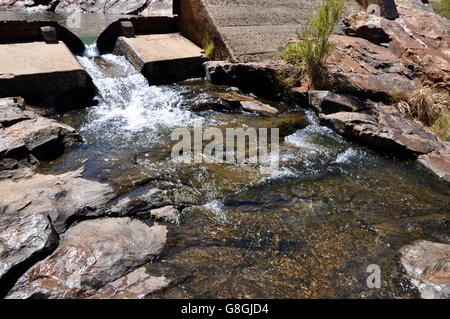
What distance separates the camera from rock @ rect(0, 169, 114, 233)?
11.4ft

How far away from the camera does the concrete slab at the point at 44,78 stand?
230 inches

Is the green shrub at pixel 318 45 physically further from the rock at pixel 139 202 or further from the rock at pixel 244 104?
the rock at pixel 139 202

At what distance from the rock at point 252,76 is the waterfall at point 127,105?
825mm

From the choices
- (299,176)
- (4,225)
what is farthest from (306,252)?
(4,225)

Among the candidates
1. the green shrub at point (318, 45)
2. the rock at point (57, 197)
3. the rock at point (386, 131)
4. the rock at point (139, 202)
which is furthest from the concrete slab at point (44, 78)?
the rock at point (386, 131)

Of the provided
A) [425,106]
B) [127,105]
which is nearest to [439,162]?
[425,106]

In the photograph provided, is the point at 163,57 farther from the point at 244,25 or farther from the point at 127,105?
the point at 244,25

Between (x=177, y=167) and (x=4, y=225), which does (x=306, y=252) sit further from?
(x=4, y=225)

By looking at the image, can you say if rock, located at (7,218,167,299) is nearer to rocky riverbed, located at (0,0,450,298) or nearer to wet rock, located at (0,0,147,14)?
rocky riverbed, located at (0,0,450,298)

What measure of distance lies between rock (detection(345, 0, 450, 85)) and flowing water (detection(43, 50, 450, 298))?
2838 mm

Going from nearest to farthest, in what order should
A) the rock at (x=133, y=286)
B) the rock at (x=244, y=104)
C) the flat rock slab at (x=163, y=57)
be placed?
the rock at (x=133, y=286), the rock at (x=244, y=104), the flat rock slab at (x=163, y=57)

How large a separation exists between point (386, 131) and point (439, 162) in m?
0.80

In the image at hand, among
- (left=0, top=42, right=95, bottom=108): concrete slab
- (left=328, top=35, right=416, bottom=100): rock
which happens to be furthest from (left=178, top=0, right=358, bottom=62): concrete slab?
(left=0, top=42, right=95, bottom=108): concrete slab

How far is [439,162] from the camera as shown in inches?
202
